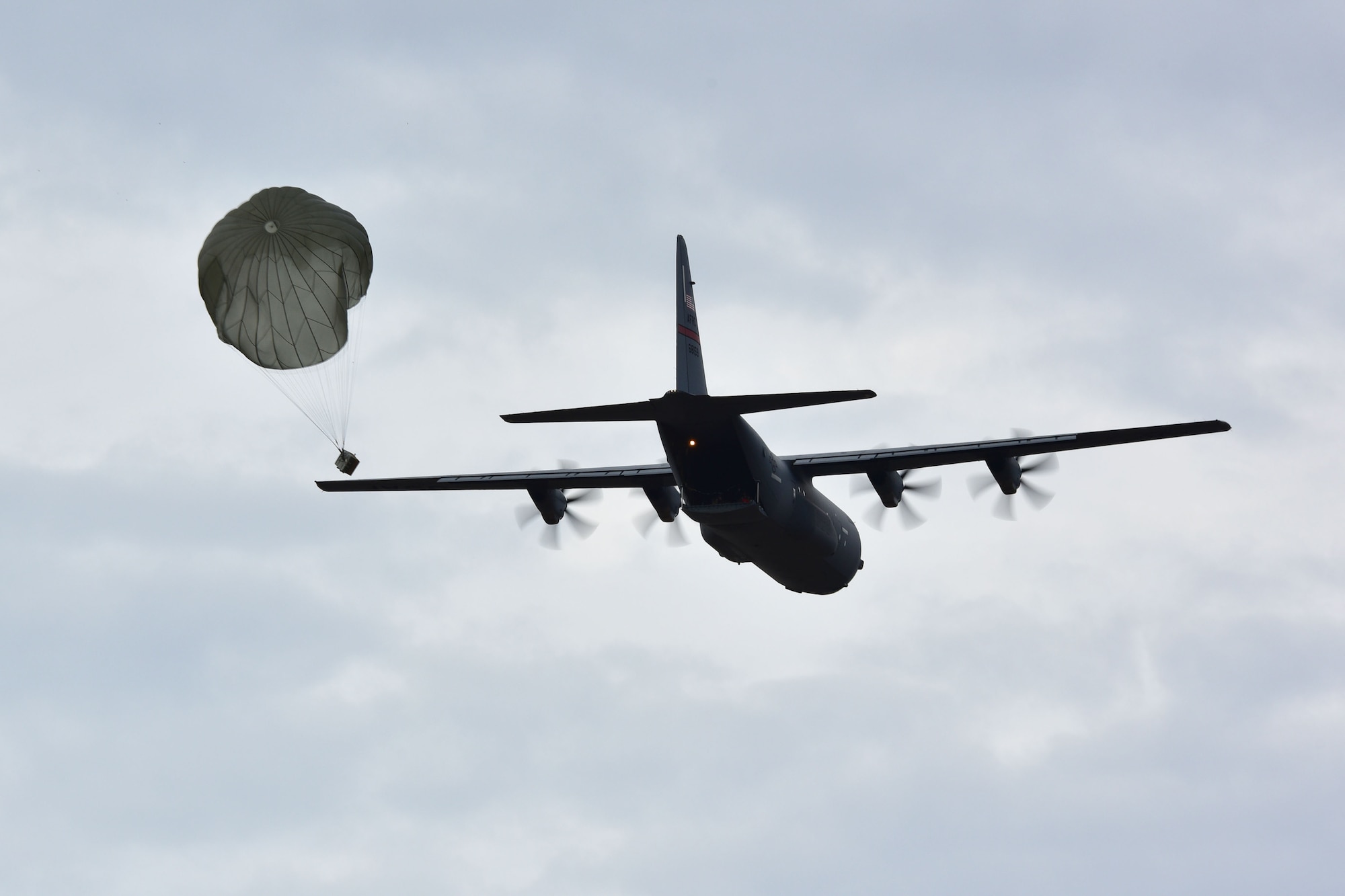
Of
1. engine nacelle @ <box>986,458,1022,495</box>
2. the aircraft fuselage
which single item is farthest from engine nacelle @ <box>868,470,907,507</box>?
engine nacelle @ <box>986,458,1022,495</box>

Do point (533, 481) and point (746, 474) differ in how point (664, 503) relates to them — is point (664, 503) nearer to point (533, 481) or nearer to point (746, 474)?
point (533, 481)

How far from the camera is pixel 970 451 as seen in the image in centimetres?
3819

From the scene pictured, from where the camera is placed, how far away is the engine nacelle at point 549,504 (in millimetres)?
41656

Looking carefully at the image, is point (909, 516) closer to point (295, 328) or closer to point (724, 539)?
point (724, 539)

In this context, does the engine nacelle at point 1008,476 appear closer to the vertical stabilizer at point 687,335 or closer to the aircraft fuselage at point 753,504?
the aircraft fuselage at point 753,504

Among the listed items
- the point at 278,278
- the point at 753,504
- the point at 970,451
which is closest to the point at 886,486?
the point at 970,451

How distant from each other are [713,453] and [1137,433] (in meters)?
12.9

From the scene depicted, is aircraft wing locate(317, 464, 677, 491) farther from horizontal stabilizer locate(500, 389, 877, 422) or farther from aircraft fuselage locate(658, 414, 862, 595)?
horizontal stabilizer locate(500, 389, 877, 422)

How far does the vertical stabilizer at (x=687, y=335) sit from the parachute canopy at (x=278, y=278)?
9311 millimetres

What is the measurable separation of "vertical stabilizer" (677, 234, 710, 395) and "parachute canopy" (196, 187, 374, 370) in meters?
9.31

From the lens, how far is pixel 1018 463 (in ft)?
126

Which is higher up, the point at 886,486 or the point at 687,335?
the point at 687,335

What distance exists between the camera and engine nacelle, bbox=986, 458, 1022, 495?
38031 mm

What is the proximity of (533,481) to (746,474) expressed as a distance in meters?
9.49
